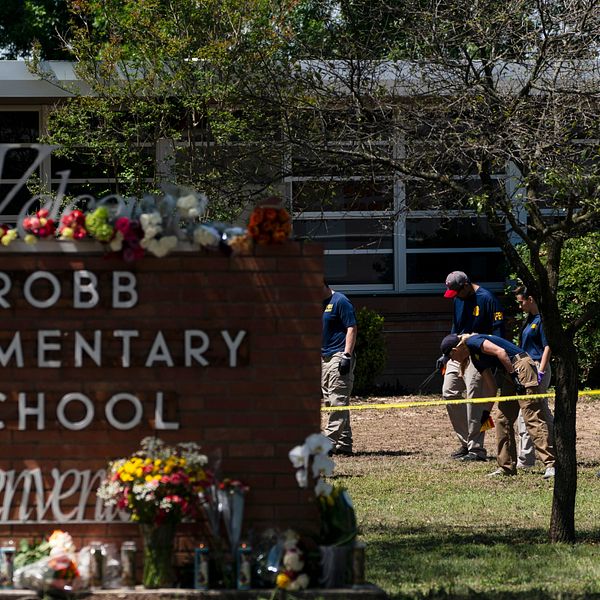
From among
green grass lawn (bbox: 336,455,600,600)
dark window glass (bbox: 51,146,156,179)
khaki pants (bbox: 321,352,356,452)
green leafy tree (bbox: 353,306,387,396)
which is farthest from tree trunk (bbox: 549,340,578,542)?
green leafy tree (bbox: 353,306,387,396)

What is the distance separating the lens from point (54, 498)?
621 cm

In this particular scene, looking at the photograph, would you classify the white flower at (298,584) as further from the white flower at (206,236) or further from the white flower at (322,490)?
the white flower at (206,236)

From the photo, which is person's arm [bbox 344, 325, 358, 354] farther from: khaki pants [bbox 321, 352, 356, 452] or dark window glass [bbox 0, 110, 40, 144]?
dark window glass [bbox 0, 110, 40, 144]

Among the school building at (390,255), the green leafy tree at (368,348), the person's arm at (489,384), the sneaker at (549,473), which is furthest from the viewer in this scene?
the school building at (390,255)

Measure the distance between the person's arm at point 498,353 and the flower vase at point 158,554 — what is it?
599 cm

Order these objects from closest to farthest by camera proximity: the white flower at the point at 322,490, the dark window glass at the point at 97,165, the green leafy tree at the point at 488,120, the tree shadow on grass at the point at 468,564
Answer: the white flower at the point at 322,490
the tree shadow on grass at the point at 468,564
the green leafy tree at the point at 488,120
the dark window glass at the point at 97,165

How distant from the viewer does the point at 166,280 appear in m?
6.25

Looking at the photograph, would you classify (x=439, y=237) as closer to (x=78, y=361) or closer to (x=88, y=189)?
(x=88, y=189)

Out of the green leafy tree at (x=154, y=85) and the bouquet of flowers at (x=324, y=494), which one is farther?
the green leafy tree at (x=154, y=85)

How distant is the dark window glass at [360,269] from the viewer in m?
19.0

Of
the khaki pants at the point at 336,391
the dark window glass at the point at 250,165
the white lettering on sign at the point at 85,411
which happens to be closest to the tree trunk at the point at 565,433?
the dark window glass at the point at 250,165

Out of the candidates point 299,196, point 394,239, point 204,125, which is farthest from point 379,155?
point 394,239

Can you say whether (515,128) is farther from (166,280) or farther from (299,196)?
(166,280)

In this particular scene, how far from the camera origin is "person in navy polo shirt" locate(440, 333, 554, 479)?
1129 centimetres
